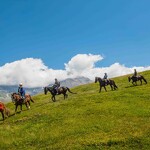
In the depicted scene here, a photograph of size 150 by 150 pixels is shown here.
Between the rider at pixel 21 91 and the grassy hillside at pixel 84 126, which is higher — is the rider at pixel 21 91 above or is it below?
above

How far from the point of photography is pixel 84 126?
130 ft

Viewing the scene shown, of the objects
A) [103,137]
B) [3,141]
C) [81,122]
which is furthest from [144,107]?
[3,141]

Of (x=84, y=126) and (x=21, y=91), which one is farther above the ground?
(x=21, y=91)

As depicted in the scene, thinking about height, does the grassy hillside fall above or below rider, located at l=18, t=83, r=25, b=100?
below

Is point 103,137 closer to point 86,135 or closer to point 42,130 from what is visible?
point 86,135

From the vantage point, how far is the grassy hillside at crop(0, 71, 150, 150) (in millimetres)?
33312

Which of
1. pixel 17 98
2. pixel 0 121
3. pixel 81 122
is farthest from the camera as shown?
pixel 17 98

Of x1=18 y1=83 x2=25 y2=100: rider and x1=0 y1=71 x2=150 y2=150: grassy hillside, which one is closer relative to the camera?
x1=0 y1=71 x2=150 y2=150: grassy hillside

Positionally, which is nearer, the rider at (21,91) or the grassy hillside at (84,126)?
the grassy hillside at (84,126)

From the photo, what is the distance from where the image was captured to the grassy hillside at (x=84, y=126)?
3331 cm

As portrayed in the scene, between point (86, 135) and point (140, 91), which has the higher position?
point (140, 91)

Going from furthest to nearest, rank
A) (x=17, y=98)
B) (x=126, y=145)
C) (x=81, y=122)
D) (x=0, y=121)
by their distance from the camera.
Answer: (x=17, y=98)
(x=0, y=121)
(x=81, y=122)
(x=126, y=145)

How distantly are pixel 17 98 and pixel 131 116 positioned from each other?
68.6 ft

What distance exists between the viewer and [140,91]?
189ft
